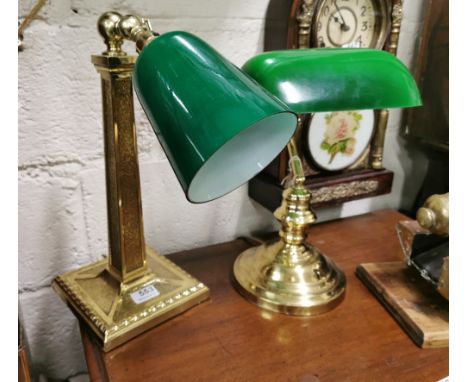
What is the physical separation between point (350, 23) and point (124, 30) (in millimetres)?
539

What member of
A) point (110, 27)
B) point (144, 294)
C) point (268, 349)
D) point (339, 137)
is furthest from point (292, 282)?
point (110, 27)

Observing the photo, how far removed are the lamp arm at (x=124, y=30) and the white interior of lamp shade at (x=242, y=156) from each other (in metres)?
0.15

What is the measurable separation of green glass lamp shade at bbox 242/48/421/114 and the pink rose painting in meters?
0.31

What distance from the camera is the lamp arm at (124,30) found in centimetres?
48

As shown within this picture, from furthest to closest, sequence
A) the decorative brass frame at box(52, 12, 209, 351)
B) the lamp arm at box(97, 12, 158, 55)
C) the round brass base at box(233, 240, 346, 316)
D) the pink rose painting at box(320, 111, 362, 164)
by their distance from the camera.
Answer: the pink rose painting at box(320, 111, 362, 164) → the round brass base at box(233, 240, 346, 316) → the decorative brass frame at box(52, 12, 209, 351) → the lamp arm at box(97, 12, 158, 55)

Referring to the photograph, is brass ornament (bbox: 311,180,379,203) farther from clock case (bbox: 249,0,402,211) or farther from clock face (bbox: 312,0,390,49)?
clock face (bbox: 312,0,390,49)

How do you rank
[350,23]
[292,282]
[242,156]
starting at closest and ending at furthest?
1. [242,156]
2. [292,282]
3. [350,23]

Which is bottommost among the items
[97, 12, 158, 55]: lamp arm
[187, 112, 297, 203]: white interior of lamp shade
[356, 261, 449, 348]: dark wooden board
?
[356, 261, 449, 348]: dark wooden board

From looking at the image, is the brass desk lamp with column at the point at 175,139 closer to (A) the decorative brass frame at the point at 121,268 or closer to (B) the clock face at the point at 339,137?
(A) the decorative brass frame at the point at 121,268

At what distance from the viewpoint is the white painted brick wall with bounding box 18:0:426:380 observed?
706 millimetres

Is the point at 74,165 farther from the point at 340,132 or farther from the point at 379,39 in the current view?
the point at 379,39

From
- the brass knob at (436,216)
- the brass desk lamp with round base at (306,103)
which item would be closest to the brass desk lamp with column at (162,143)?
the brass desk lamp with round base at (306,103)

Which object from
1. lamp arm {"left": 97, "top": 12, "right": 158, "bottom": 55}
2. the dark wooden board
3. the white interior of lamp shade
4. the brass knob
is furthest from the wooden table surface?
lamp arm {"left": 97, "top": 12, "right": 158, "bottom": 55}

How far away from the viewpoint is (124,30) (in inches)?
20.3
